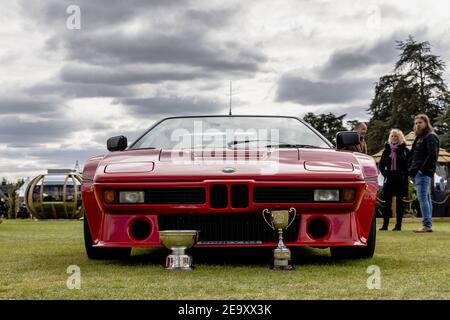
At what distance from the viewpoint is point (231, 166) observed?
5.12 m

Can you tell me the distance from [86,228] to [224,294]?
2.15 meters

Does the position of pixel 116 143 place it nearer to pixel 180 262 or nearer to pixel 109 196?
pixel 109 196

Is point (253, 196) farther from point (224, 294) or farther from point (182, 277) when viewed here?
point (224, 294)

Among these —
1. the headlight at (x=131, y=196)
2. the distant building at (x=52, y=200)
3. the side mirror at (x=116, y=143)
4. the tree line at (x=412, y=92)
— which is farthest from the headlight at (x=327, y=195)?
the tree line at (x=412, y=92)

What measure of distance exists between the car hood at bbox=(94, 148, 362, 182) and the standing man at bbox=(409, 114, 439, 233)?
18.0 feet

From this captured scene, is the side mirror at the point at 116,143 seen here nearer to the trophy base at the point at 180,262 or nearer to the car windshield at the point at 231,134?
the car windshield at the point at 231,134

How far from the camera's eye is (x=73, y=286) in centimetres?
424

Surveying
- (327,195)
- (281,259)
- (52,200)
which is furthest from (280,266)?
(52,200)

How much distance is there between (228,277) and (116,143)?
2008 mm

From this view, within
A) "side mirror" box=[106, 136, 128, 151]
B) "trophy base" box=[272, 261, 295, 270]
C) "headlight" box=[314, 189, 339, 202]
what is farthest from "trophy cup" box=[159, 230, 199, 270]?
"side mirror" box=[106, 136, 128, 151]

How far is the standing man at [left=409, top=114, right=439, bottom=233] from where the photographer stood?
10609 mm

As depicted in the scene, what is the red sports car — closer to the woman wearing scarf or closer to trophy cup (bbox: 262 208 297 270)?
trophy cup (bbox: 262 208 297 270)

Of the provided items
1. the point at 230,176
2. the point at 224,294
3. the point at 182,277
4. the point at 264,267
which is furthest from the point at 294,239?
the point at 224,294

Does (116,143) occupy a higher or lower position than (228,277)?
higher
